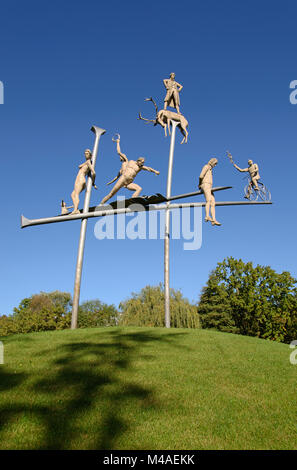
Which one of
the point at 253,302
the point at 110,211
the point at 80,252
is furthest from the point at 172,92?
the point at 253,302

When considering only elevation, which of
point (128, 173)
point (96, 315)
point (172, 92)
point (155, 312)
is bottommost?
point (96, 315)

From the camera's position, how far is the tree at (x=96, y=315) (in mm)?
52862

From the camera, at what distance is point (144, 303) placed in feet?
106

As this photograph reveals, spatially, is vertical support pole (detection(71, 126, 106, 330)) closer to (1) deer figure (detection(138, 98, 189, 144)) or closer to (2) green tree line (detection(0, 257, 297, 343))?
(1) deer figure (detection(138, 98, 189, 144))

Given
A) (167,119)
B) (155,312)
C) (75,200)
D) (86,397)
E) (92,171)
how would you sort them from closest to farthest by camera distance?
(86,397) < (75,200) < (92,171) < (167,119) < (155,312)

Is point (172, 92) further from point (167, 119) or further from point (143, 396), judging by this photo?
point (143, 396)

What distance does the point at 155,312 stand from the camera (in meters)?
30.8

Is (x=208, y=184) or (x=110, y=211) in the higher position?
(x=208, y=184)

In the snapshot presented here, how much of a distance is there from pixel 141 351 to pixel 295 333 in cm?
3026

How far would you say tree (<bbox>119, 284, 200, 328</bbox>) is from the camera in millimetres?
30391

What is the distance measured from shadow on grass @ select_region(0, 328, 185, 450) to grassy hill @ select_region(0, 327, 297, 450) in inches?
0.6

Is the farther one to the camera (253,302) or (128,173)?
(253,302)

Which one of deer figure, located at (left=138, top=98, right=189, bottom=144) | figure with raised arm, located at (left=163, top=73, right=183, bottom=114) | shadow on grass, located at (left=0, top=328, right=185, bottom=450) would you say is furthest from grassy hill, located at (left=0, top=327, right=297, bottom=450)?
figure with raised arm, located at (left=163, top=73, right=183, bottom=114)

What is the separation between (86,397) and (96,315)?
173ft
